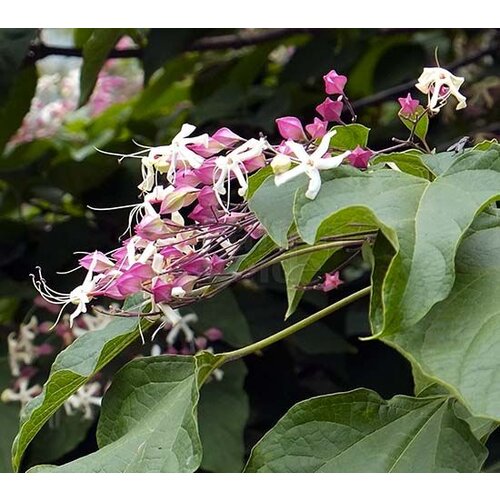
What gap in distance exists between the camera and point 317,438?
47cm

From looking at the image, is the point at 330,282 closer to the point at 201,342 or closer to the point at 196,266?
the point at 196,266

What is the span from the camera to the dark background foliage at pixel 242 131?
1.15 metres

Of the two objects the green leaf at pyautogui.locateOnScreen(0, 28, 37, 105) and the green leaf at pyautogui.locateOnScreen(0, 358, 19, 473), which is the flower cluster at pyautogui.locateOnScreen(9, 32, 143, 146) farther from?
the green leaf at pyautogui.locateOnScreen(0, 358, 19, 473)

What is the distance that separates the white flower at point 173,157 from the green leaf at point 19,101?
2.70 feet

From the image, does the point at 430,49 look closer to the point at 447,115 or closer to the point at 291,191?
the point at 447,115

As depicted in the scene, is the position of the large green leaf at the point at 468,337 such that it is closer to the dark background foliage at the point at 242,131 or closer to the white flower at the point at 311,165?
the white flower at the point at 311,165

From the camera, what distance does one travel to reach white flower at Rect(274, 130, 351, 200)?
40 centimetres

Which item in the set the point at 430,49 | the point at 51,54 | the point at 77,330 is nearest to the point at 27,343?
the point at 77,330

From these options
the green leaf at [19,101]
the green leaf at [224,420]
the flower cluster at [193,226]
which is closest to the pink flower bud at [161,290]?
the flower cluster at [193,226]

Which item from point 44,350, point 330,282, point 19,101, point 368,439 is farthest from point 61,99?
point 368,439

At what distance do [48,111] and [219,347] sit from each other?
1.99 ft

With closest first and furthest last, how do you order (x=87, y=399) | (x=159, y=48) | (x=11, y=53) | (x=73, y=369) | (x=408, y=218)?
1. (x=408, y=218)
2. (x=73, y=369)
3. (x=87, y=399)
4. (x=11, y=53)
5. (x=159, y=48)

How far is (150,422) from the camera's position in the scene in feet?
1.55

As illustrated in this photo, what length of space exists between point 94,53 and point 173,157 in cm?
65
